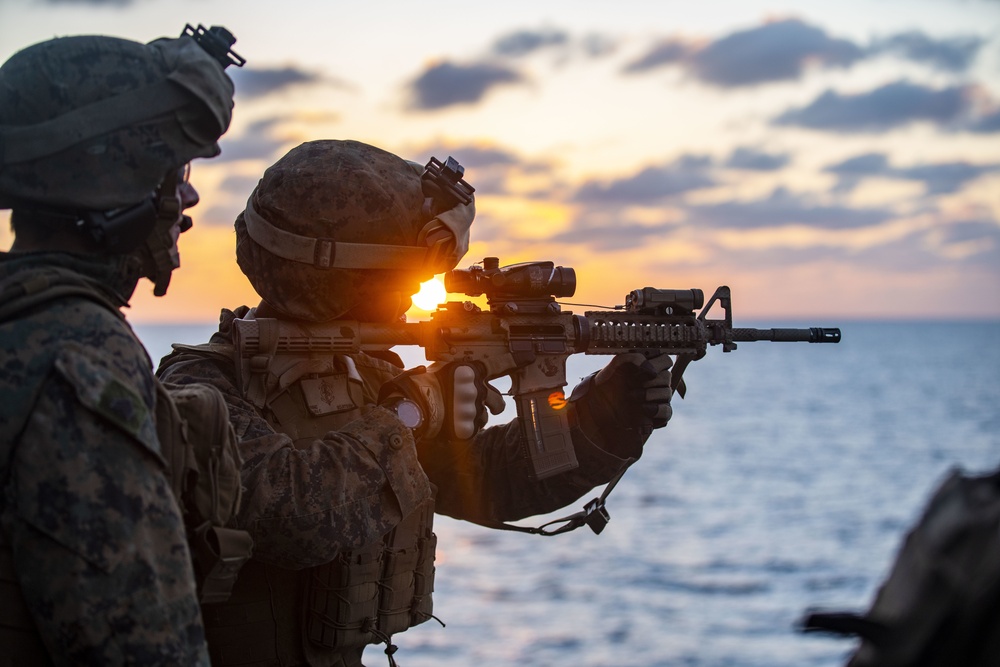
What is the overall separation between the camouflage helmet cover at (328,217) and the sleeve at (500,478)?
96 cm

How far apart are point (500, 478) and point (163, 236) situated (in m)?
2.64

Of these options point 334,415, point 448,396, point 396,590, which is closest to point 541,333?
point 448,396

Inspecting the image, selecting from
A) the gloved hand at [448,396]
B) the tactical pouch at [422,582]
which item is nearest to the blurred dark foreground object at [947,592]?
the gloved hand at [448,396]

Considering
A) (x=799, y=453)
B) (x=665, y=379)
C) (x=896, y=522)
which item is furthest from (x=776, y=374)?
(x=665, y=379)

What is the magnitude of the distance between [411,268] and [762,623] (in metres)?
19.3

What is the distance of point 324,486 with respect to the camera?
13.3 ft

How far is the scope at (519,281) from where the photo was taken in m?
5.45

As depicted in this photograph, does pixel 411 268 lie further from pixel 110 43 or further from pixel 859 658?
pixel 859 658

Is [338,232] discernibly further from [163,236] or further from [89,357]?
[89,357]

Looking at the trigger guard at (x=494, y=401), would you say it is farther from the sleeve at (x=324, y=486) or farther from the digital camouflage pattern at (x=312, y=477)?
the sleeve at (x=324, y=486)

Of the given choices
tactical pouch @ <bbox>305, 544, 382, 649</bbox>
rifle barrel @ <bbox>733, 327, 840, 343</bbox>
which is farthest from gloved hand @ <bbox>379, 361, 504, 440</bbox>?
rifle barrel @ <bbox>733, 327, 840, 343</bbox>

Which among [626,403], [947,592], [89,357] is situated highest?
[89,357]

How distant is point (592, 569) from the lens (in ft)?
87.3

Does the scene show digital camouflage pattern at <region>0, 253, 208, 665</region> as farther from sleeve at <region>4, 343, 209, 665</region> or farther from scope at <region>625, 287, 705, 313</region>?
scope at <region>625, 287, 705, 313</region>
